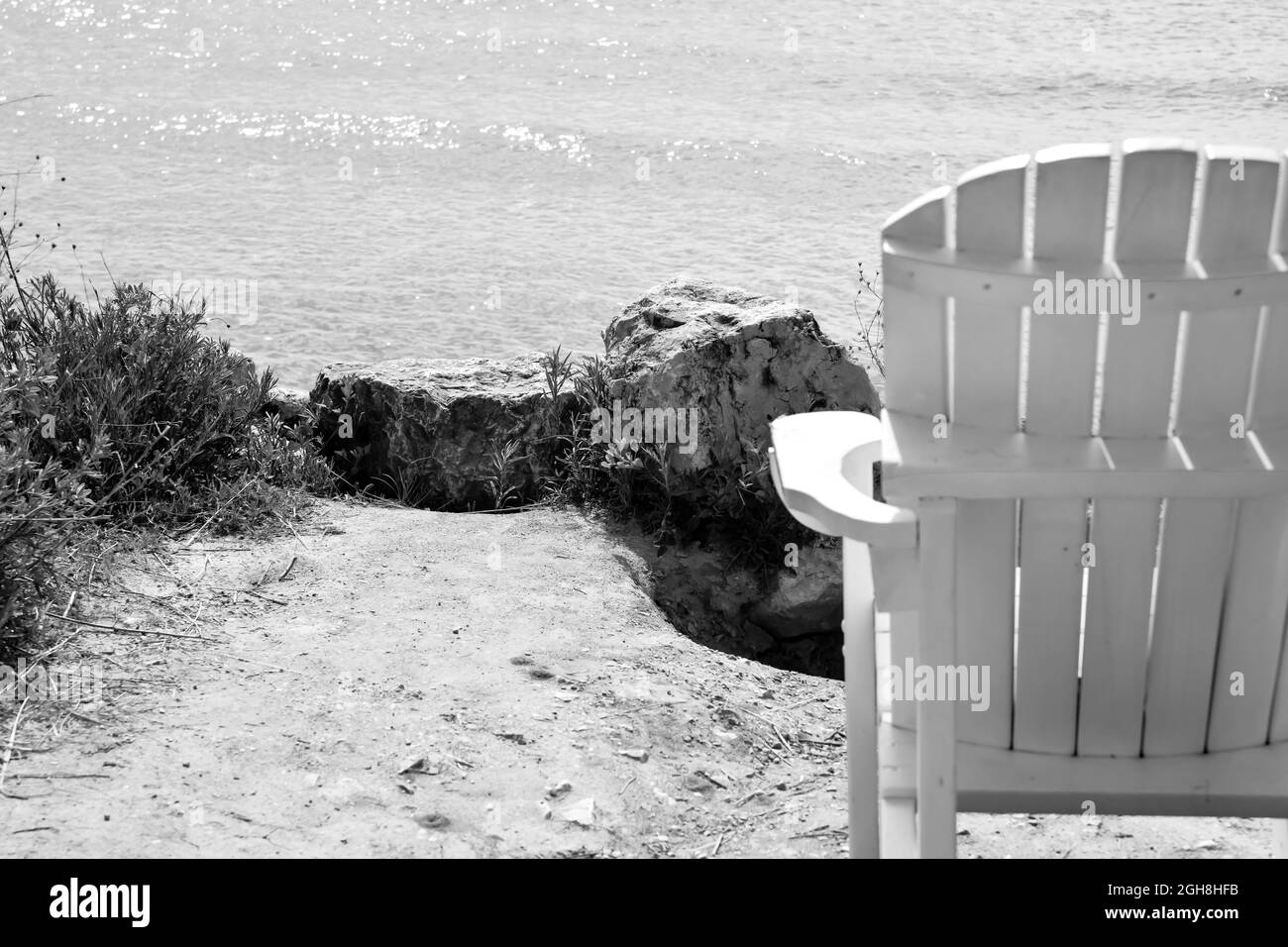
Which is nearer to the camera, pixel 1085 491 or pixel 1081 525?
pixel 1085 491

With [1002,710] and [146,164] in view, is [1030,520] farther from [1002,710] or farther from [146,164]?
[146,164]

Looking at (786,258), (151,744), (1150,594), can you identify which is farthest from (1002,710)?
(786,258)

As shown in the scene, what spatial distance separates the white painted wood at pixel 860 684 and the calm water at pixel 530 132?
4.57 metres

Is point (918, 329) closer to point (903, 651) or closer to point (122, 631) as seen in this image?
point (903, 651)

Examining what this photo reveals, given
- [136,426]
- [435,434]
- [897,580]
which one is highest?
[897,580]

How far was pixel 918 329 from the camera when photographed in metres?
1.98

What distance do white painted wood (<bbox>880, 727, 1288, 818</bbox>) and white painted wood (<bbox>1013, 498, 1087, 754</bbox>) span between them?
0.05m

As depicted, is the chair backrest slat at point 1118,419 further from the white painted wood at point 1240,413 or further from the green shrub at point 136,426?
the green shrub at point 136,426

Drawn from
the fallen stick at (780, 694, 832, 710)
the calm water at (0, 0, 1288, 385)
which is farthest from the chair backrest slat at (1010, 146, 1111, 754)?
the calm water at (0, 0, 1288, 385)

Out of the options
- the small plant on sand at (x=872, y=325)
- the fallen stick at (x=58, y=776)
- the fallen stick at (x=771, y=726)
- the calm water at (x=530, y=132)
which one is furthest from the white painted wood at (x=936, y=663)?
the calm water at (x=530, y=132)

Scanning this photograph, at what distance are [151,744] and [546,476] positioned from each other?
2019 mm

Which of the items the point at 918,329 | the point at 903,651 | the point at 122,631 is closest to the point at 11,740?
the point at 122,631

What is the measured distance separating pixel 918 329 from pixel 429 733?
172 centimetres

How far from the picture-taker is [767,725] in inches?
137
